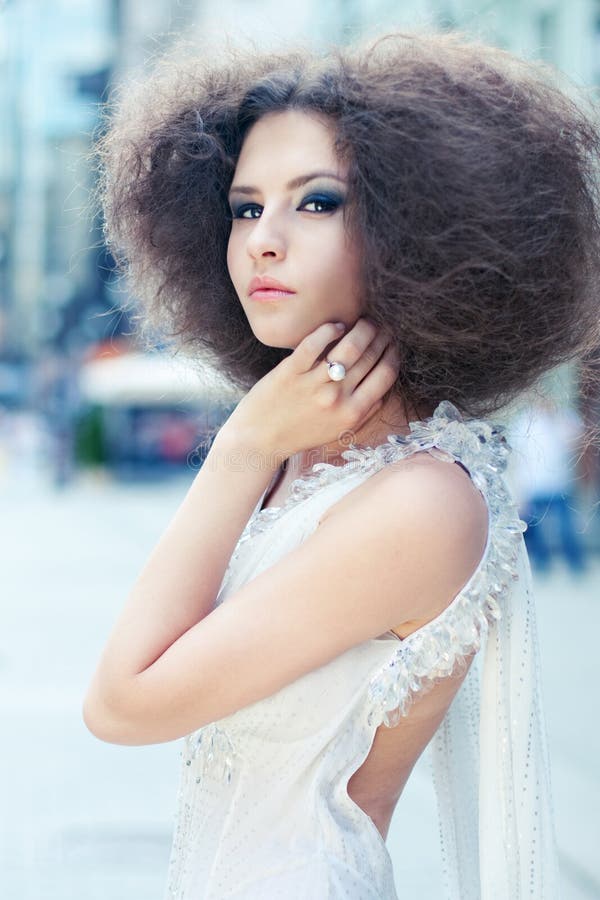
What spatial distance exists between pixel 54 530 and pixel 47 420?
385 inches

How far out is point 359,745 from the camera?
148 cm

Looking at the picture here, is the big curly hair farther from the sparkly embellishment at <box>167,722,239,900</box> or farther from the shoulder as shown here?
the sparkly embellishment at <box>167,722,239,900</box>

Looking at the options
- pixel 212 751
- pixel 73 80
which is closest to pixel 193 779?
pixel 212 751

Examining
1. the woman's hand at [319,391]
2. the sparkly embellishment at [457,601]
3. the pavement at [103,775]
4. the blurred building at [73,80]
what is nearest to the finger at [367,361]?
the woman's hand at [319,391]

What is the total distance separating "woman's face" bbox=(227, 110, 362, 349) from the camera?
1.48 meters

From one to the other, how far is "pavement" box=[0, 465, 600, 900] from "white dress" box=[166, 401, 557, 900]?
2345 mm

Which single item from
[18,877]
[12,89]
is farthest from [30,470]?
[12,89]

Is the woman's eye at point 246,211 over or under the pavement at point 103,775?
over

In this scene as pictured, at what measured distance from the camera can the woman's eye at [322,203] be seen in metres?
1.49

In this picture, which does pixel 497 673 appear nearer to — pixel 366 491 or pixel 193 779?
pixel 366 491

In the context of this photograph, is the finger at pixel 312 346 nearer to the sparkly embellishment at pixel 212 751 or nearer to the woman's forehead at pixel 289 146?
the woman's forehead at pixel 289 146

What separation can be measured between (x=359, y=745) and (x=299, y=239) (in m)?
0.70

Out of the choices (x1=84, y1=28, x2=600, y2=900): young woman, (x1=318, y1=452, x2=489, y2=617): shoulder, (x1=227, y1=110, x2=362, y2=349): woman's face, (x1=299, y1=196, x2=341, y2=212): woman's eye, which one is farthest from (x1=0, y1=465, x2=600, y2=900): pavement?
(x1=299, y1=196, x2=341, y2=212): woman's eye

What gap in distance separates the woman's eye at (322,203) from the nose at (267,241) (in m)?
0.05
